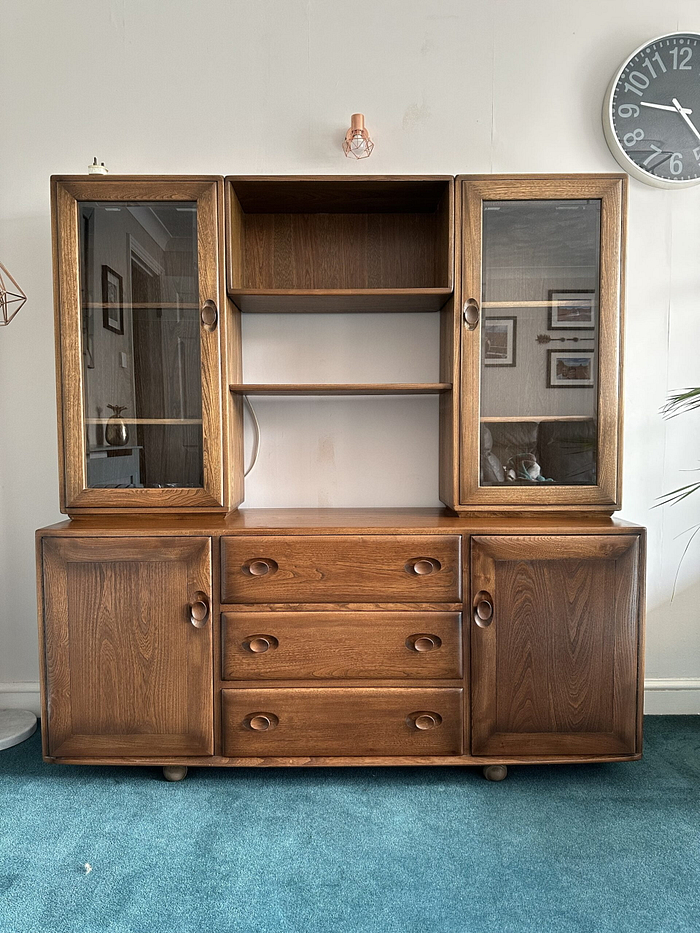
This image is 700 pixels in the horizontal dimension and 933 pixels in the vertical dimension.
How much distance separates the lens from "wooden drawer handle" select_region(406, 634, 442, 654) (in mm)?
1750

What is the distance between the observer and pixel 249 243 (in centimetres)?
212

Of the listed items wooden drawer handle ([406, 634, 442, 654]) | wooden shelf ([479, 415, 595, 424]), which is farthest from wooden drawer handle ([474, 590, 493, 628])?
wooden shelf ([479, 415, 595, 424])

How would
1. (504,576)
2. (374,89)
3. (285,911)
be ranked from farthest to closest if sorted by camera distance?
(374,89), (504,576), (285,911)

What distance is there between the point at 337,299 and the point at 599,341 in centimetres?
78

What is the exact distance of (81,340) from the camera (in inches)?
71.6

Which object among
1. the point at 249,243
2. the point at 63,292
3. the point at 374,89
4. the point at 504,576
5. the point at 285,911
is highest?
the point at 374,89

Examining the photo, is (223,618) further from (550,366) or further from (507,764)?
(550,366)

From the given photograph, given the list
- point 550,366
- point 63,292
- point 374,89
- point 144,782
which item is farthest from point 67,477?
point 374,89

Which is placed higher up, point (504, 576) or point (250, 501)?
point (250, 501)

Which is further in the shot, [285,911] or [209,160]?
[209,160]

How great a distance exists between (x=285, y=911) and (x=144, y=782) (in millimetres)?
657

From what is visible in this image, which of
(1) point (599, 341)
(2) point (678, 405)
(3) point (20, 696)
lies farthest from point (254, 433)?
(2) point (678, 405)

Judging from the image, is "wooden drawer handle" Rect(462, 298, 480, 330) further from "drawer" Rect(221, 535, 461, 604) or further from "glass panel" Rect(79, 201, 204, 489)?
"glass panel" Rect(79, 201, 204, 489)

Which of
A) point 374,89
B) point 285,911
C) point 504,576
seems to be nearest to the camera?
point 285,911
